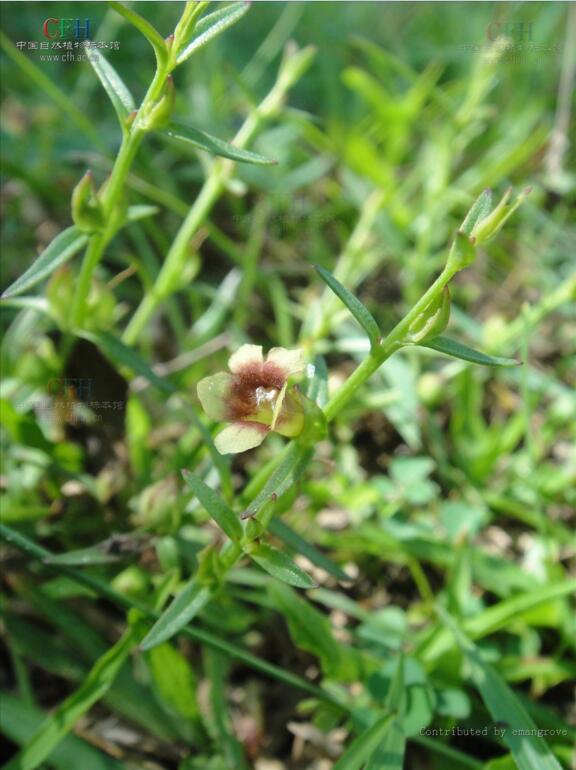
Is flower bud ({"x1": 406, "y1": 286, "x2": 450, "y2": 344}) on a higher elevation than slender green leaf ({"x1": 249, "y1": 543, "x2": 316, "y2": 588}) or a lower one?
higher

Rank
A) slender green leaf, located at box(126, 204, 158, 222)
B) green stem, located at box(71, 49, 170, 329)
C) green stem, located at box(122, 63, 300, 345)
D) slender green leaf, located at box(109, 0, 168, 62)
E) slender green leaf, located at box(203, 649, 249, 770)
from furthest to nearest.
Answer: green stem, located at box(122, 63, 300, 345) → slender green leaf, located at box(126, 204, 158, 222) → slender green leaf, located at box(203, 649, 249, 770) → green stem, located at box(71, 49, 170, 329) → slender green leaf, located at box(109, 0, 168, 62)

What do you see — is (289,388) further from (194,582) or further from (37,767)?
(37,767)

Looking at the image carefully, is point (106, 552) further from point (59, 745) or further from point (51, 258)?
point (51, 258)

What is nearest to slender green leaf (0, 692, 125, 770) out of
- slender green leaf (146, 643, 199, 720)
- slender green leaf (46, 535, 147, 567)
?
slender green leaf (146, 643, 199, 720)

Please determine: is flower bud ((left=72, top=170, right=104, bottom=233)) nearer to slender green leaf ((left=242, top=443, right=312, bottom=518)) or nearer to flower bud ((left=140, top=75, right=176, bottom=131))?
flower bud ((left=140, top=75, right=176, bottom=131))

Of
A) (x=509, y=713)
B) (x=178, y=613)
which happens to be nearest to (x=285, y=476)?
(x=178, y=613)

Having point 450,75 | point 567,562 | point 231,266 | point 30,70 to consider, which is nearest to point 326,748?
point 567,562

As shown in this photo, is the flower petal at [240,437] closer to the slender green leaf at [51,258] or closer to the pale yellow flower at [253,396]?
the pale yellow flower at [253,396]
